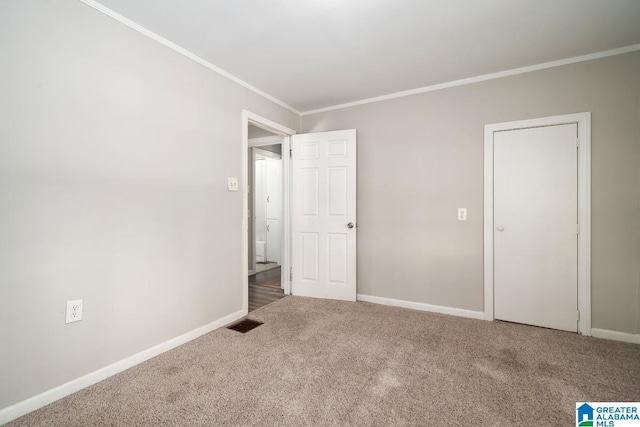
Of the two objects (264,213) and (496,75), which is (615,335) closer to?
(496,75)

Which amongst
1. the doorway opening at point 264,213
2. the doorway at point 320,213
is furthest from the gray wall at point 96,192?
the doorway opening at point 264,213

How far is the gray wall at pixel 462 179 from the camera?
248cm

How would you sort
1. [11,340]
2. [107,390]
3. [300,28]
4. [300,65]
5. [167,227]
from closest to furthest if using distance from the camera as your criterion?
1. [11,340]
2. [107,390]
3. [300,28]
4. [167,227]
5. [300,65]

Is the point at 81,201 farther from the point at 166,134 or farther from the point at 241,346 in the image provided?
the point at 241,346

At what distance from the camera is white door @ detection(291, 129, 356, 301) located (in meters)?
3.57

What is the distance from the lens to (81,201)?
1.84 m

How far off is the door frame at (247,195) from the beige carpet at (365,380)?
0.66 metres

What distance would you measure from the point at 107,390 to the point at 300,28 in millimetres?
2819

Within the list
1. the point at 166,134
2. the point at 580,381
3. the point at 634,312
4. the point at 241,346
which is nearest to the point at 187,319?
the point at 241,346

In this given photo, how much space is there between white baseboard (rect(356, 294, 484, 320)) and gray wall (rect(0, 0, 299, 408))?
1.85 meters

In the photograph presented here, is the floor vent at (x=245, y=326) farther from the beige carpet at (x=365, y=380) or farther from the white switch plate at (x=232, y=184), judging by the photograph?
the white switch plate at (x=232, y=184)

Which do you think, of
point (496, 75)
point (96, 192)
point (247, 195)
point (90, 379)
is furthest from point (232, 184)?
point (496, 75)

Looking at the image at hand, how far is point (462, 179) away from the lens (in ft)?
10.1

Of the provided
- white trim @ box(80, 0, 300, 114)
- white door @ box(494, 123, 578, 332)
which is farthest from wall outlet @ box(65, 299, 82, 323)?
white door @ box(494, 123, 578, 332)
